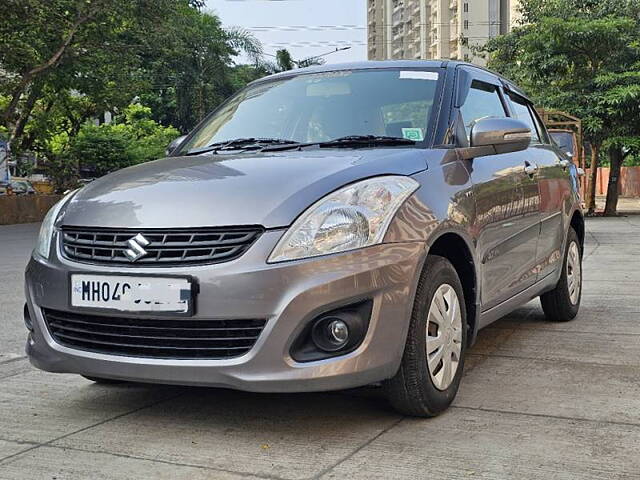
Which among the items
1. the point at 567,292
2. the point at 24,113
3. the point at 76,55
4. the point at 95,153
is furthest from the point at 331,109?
the point at 95,153

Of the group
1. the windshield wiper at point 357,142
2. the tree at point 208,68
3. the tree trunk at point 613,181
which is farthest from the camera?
the tree at point 208,68

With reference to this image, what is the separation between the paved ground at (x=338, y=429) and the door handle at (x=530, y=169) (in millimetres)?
1053

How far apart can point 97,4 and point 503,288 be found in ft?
52.6

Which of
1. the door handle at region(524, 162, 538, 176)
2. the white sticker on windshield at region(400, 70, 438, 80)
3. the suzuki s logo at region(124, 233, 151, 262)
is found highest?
the white sticker on windshield at region(400, 70, 438, 80)

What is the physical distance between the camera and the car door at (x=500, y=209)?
3996mm

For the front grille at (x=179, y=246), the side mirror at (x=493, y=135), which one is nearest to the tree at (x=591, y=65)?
the side mirror at (x=493, y=135)

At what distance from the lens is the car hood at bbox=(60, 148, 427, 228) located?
3096 millimetres

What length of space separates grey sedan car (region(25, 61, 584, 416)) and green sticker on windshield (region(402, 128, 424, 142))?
14mm

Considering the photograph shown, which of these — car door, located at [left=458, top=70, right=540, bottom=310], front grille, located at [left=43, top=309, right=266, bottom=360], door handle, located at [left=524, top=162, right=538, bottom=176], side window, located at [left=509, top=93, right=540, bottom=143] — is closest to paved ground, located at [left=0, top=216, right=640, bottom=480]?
front grille, located at [left=43, top=309, right=266, bottom=360]

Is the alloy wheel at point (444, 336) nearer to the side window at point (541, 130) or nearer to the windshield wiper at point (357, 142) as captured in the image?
the windshield wiper at point (357, 142)

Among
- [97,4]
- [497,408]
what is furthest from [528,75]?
[497,408]

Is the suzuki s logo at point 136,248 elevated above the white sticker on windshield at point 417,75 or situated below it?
below

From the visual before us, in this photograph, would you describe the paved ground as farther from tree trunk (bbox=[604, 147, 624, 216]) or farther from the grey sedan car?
tree trunk (bbox=[604, 147, 624, 216])

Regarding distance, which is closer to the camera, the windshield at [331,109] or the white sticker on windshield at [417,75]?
the windshield at [331,109]
